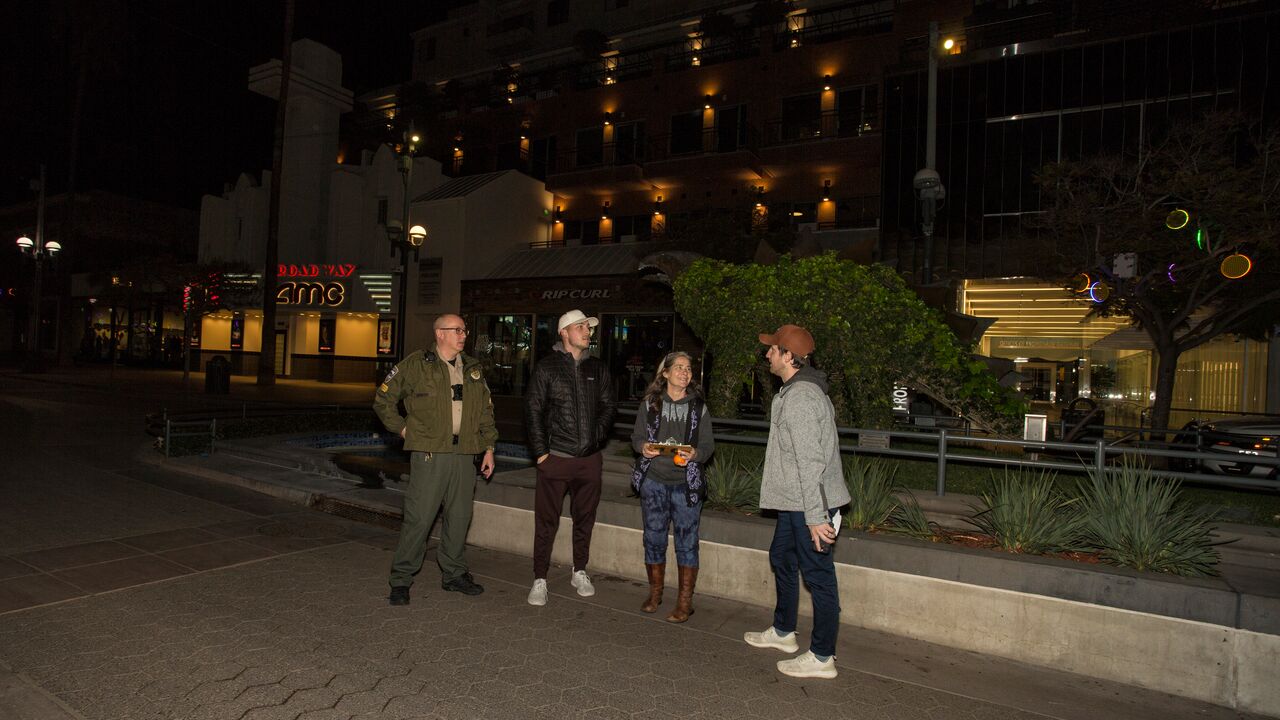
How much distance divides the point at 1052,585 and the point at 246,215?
1577 inches

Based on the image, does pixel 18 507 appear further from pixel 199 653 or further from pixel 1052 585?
pixel 1052 585

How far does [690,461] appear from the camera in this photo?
480 centimetres

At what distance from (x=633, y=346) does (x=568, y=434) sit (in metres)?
19.3

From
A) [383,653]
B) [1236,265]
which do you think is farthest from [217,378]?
[1236,265]

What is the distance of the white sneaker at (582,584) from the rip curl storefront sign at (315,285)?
27382 millimetres

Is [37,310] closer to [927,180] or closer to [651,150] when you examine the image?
[651,150]

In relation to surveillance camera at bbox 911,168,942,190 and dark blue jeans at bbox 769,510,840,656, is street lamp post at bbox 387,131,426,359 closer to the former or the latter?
surveillance camera at bbox 911,168,942,190

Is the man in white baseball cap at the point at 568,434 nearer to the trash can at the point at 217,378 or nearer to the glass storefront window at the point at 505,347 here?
the trash can at the point at 217,378

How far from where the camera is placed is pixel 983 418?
8016 millimetres

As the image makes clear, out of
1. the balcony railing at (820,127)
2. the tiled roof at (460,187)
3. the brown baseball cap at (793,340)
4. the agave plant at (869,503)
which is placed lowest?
the agave plant at (869,503)

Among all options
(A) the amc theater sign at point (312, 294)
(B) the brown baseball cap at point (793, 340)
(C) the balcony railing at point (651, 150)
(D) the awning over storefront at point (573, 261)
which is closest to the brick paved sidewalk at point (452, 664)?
(B) the brown baseball cap at point (793, 340)

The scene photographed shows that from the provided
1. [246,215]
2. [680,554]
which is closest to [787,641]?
[680,554]

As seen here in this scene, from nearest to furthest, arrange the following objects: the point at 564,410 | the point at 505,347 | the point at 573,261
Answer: the point at 564,410 < the point at 573,261 < the point at 505,347

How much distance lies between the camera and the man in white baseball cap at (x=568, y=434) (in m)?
5.09
